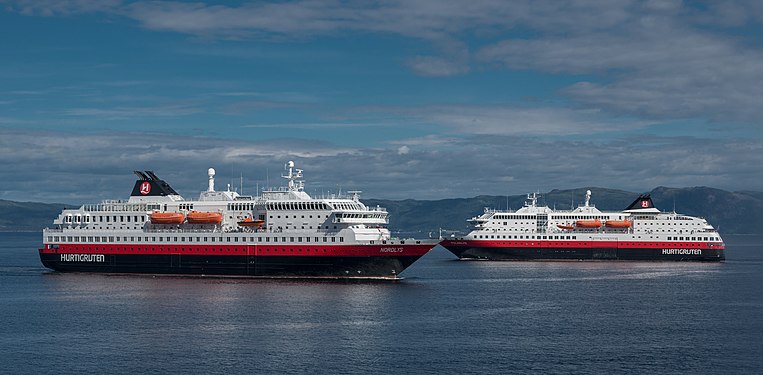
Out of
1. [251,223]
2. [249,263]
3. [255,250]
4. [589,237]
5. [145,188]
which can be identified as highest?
[145,188]

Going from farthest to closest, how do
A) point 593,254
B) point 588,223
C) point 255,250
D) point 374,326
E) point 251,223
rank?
point 588,223
point 593,254
point 251,223
point 255,250
point 374,326

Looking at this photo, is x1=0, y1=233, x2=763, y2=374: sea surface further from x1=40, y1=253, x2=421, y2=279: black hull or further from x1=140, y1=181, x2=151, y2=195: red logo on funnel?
x1=140, y1=181, x2=151, y2=195: red logo on funnel

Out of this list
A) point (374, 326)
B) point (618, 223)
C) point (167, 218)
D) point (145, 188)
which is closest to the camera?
point (374, 326)

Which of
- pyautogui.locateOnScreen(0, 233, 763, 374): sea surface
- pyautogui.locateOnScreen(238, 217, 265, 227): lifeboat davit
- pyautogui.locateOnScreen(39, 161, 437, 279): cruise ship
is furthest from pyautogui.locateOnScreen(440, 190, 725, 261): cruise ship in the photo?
pyautogui.locateOnScreen(238, 217, 265, 227): lifeboat davit

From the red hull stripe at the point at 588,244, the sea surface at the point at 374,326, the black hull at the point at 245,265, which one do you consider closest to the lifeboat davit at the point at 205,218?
the black hull at the point at 245,265

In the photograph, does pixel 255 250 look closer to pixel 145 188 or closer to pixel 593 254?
pixel 145 188

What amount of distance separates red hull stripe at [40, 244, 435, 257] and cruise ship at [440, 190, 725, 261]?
144ft

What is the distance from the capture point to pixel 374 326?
52.0 meters

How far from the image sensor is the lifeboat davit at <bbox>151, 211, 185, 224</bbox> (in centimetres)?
7856

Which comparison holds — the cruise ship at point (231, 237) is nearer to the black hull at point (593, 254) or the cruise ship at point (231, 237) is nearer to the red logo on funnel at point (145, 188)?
the red logo on funnel at point (145, 188)

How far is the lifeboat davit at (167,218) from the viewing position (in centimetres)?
7856

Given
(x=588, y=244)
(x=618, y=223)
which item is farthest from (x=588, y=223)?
(x=618, y=223)

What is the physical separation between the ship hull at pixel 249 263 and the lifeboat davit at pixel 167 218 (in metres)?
2.96

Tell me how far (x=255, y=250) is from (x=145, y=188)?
15.2 meters
